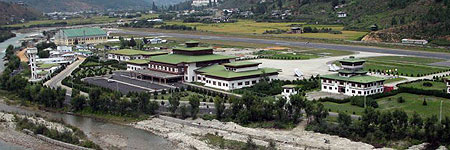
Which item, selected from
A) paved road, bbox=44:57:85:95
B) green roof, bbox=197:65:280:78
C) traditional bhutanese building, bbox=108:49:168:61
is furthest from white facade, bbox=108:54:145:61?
green roof, bbox=197:65:280:78

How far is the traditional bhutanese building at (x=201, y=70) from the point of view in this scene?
4625 cm

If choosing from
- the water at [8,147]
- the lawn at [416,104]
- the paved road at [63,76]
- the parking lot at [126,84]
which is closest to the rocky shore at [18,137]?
the water at [8,147]

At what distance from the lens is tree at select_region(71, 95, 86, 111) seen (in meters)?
40.4

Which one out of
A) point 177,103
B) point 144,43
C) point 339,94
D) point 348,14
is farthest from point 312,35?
point 177,103

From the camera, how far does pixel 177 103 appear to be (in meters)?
37.0

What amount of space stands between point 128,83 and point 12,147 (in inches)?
740

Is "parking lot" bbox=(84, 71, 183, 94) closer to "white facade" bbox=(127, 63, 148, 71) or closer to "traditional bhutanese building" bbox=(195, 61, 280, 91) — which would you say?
"white facade" bbox=(127, 63, 148, 71)

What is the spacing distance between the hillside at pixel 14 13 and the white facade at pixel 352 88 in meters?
122

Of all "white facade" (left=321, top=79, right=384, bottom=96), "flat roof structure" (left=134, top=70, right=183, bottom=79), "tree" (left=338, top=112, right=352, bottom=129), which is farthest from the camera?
"flat roof structure" (left=134, top=70, right=183, bottom=79)

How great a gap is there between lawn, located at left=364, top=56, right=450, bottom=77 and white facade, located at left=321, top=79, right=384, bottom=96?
10614 mm

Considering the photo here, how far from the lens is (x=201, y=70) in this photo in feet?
163

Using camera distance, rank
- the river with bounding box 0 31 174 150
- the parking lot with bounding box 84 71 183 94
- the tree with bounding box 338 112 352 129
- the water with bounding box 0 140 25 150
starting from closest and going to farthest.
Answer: the tree with bounding box 338 112 352 129, the river with bounding box 0 31 174 150, the water with bounding box 0 140 25 150, the parking lot with bounding box 84 71 183 94

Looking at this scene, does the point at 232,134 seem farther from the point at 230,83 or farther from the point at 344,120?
the point at 230,83

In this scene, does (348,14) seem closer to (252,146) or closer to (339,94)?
(339,94)
